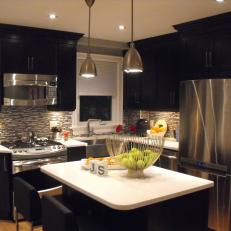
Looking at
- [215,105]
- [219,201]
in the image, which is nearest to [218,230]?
[219,201]

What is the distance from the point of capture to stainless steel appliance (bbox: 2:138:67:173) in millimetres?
3906

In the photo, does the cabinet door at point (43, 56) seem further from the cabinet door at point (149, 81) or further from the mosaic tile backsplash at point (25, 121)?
the cabinet door at point (149, 81)

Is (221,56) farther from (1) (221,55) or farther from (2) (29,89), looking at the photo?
(2) (29,89)

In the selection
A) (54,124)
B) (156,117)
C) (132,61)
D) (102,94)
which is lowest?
(54,124)

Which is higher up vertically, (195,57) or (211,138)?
(195,57)

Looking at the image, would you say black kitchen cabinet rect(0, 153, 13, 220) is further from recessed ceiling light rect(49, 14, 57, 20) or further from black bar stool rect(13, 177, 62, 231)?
recessed ceiling light rect(49, 14, 57, 20)

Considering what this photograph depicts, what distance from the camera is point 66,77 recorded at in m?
4.76

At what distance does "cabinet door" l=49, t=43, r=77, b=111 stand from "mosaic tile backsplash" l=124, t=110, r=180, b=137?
4.42ft

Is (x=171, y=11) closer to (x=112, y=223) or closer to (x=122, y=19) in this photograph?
(x=122, y=19)

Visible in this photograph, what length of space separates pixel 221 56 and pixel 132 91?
206 centimetres

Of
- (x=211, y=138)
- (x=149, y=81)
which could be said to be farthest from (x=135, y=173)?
(x=149, y=81)

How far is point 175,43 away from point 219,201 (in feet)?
7.68

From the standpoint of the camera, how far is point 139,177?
2484 mm

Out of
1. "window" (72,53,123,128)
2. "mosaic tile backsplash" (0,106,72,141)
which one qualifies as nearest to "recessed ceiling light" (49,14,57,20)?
"window" (72,53,123,128)
